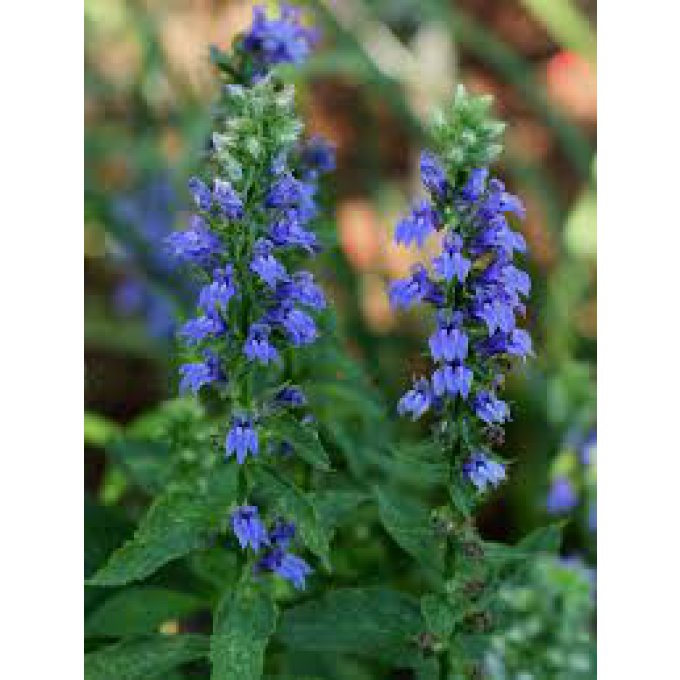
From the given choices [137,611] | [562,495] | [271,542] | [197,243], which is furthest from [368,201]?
[197,243]

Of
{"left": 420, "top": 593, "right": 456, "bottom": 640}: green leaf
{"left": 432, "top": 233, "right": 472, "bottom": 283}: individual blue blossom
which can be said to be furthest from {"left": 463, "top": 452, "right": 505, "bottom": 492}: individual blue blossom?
{"left": 432, "top": 233, "right": 472, "bottom": 283}: individual blue blossom

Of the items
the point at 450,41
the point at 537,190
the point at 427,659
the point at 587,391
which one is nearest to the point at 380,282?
the point at 537,190

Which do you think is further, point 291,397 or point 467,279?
point 291,397

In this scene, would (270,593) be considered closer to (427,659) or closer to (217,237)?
(427,659)

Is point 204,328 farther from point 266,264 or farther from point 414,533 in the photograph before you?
point 414,533

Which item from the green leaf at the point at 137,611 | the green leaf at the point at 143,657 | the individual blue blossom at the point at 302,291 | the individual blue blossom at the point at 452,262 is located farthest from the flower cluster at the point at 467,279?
the green leaf at the point at 137,611

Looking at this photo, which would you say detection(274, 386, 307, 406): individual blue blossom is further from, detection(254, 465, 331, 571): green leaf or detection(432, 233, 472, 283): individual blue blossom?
detection(432, 233, 472, 283): individual blue blossom
